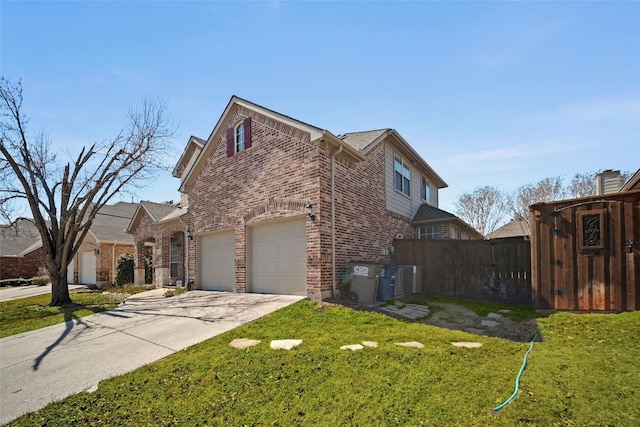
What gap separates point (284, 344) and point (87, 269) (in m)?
22.1

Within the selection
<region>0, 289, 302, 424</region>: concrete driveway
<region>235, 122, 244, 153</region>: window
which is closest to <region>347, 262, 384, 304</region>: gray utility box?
<region>0, 289, 302, 424</region>: concrete driveway

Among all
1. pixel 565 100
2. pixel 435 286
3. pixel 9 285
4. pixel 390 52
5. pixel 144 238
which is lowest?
pixel 9 285

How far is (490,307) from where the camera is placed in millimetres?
9086

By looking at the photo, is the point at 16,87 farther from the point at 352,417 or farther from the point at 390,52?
the point at 352,417

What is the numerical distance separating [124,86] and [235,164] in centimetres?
421

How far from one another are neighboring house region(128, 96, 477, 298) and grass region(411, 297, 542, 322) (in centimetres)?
234

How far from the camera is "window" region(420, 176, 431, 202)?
1732 cm

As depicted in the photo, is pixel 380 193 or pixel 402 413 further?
pixel 380 193

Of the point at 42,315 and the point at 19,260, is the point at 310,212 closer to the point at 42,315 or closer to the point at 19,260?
the point at 42,315

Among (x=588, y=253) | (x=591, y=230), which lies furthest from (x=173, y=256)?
(x=591, y=230)

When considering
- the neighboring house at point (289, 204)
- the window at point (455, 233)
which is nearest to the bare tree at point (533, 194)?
the window at point (455, 233)

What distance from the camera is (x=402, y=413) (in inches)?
129

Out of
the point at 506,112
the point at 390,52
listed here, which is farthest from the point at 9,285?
the point at 506,112

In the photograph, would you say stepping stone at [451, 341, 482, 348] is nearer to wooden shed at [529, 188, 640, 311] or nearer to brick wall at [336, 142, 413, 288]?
wooden shed at [529, 188, 640, 311]
